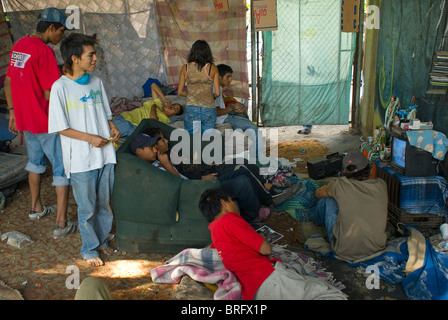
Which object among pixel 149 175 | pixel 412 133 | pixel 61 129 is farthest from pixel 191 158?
pixel 412 133

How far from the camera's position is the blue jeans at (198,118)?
17.0ft

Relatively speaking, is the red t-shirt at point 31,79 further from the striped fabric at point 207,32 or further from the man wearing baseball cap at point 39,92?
the striped fabric at point 207,32

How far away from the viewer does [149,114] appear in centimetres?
589

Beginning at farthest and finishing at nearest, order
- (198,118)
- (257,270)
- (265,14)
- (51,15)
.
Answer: (265,14) → (198,118) → (51,15) → (257,270)

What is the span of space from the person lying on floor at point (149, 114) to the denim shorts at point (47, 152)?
1656 mm

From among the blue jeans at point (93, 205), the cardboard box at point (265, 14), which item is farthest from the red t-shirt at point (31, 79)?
the cardboard box at point (265, 14)

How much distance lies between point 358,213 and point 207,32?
17.9 feet

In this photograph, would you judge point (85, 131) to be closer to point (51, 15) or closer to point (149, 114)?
point (51, 15)

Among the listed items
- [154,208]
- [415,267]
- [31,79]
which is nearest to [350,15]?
[415,267]

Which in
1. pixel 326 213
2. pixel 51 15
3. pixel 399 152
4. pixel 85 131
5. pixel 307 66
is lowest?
pixel 326 213

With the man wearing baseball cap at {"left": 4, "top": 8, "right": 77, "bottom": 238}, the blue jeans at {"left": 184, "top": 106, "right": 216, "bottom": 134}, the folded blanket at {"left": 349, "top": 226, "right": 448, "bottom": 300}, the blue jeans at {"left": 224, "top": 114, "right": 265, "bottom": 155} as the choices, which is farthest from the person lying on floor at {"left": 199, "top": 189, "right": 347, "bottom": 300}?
the blue jeans at {"left": 224, "top": 114, "right": 265, "bottom": 155}

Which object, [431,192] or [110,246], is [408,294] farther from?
[110,246]

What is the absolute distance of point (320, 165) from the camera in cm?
512

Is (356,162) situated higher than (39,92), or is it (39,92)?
(39,92)
